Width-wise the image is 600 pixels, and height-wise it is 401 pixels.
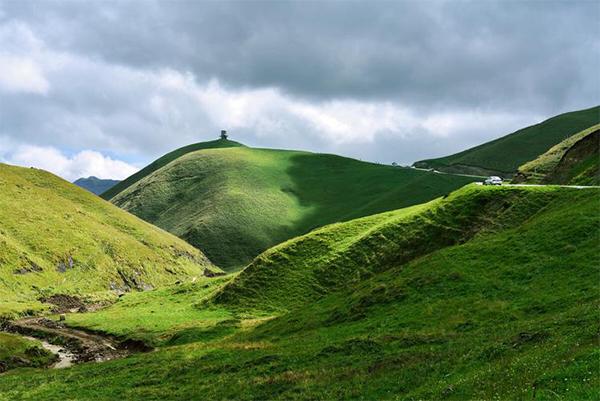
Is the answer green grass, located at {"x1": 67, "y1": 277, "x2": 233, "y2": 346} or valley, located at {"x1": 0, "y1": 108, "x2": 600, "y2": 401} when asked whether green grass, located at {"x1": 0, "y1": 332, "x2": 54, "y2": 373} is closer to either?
valley, located at {"x1": 0, "y1": 108, "x2": 600, "y2": 401}

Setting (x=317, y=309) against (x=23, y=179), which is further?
(x=23, y=179)

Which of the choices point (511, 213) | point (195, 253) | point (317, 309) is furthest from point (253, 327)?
point (195, 253)

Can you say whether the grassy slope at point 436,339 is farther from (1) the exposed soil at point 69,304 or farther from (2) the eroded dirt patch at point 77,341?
(1) the exposed soil at point 69,304

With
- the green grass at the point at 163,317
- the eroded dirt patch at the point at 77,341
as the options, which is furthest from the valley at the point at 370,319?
the green grass at the point at 163,317

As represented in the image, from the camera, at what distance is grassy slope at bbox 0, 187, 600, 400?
971 inches

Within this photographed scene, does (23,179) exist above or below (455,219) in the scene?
above

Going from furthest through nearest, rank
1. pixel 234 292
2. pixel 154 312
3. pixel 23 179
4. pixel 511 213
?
pixel 23 179
pixel 154 312
pixel 234 292
pixel 511 213

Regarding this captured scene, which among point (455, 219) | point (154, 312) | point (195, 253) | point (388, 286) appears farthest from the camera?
point (195, 253)

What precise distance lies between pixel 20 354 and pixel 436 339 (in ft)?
171

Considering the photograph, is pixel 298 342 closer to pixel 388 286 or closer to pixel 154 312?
pixel 388 286

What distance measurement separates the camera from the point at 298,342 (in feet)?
155

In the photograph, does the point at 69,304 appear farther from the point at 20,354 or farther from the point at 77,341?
the point at 20,354

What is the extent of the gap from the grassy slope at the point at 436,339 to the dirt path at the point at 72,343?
23.8ft

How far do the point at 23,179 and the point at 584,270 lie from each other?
181m
